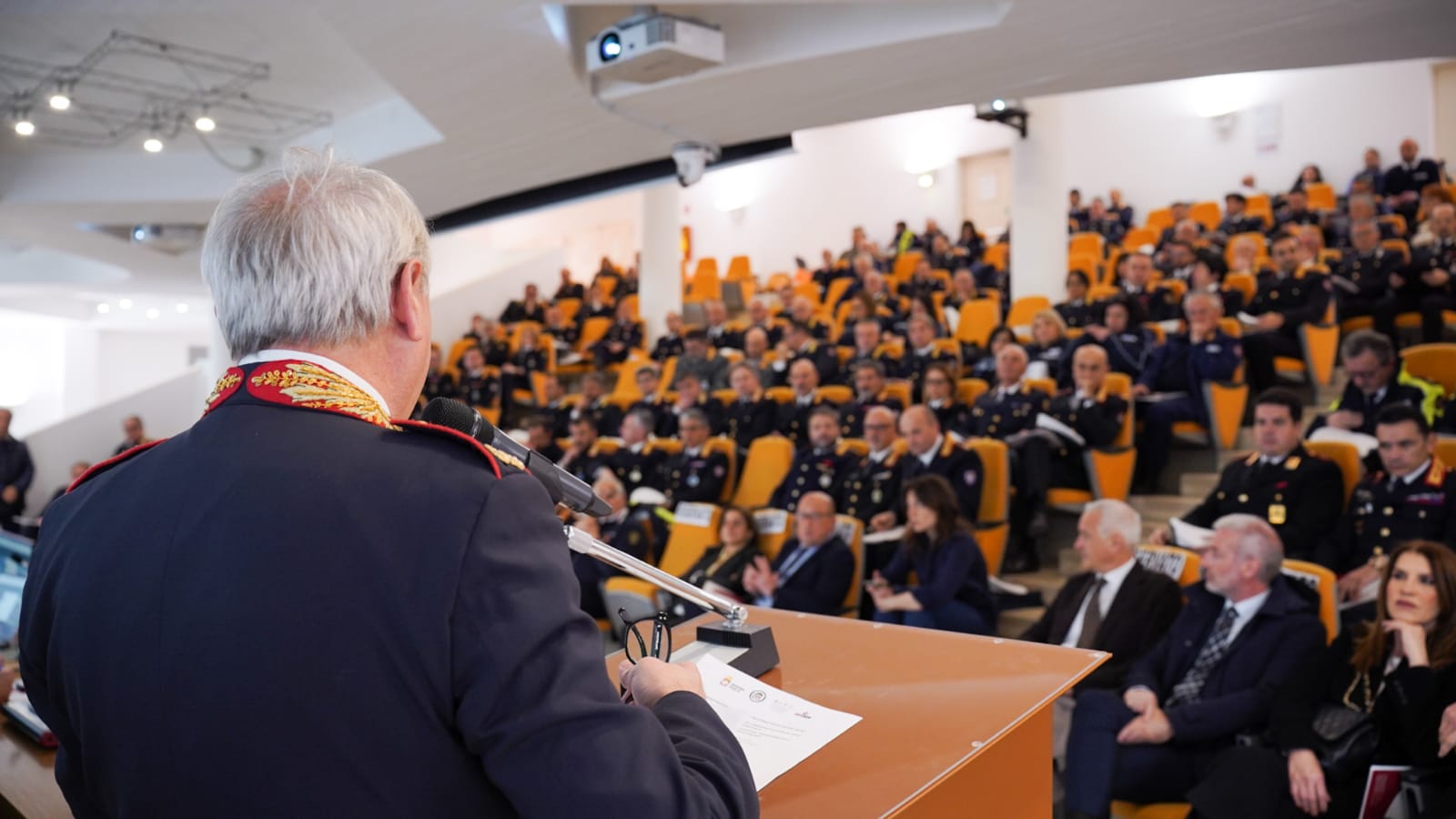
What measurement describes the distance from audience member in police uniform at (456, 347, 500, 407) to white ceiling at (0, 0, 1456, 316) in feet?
9.00

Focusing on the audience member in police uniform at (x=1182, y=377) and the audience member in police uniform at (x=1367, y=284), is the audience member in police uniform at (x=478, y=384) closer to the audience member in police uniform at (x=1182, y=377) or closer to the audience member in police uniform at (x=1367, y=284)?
the audience member in police uniform at (x=1182, y=377)

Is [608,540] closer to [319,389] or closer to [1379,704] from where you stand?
[1379,704]

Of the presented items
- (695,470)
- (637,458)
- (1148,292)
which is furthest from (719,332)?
(1148,292)

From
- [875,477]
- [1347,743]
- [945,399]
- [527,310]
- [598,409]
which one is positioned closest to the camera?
[1347,743]

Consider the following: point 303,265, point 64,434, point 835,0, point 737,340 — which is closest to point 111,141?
point 64,434

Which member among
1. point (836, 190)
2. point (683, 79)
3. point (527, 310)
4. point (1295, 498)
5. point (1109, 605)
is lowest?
point (1109, 605)

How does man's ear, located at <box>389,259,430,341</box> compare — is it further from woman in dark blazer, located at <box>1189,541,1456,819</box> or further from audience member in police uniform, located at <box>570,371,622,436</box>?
audience member in police uniform, located at <box>570,371,622,436</box>

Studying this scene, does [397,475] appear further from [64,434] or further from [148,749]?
[64,434]

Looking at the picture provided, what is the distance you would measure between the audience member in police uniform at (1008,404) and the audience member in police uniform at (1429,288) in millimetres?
2433

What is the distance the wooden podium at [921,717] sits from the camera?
0.95 metres

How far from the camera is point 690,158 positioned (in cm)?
610

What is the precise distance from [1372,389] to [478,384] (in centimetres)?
738

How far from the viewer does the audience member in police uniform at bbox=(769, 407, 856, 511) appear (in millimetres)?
5453

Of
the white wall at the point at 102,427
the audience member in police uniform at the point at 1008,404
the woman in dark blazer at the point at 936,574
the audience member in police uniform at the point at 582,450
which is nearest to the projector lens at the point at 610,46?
the woman in dark blazer at the point at 936,574
